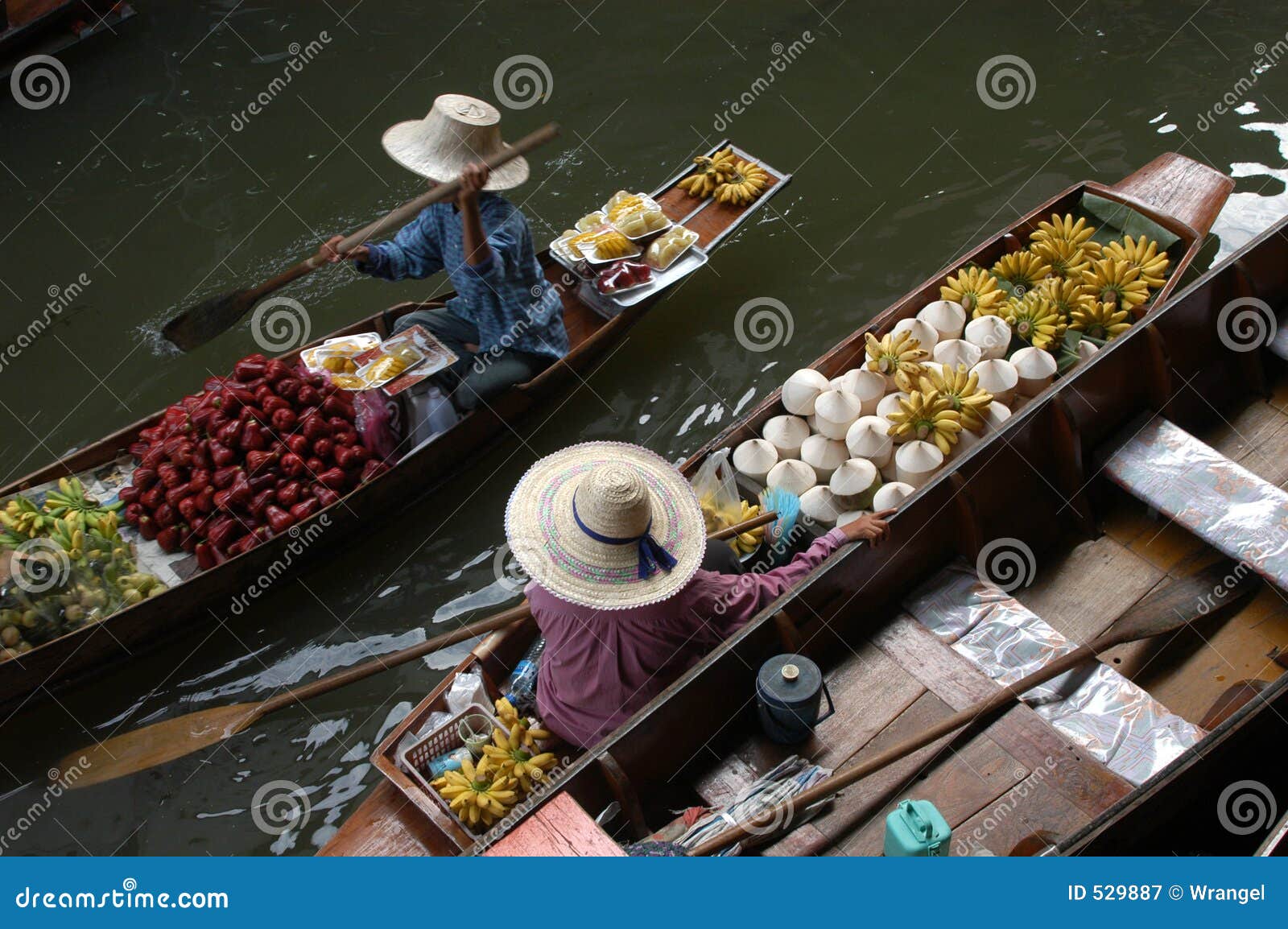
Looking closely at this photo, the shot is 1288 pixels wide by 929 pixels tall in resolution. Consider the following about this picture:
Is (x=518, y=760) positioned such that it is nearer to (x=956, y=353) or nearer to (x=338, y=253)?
(x=338, y=253)

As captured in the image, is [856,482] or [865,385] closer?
[856,482]

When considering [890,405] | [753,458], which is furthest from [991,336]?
[753,458]

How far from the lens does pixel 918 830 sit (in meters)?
2.95

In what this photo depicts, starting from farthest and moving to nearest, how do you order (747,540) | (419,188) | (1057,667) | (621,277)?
(419,188) < (621,277) < (747,540) < (1057,667)

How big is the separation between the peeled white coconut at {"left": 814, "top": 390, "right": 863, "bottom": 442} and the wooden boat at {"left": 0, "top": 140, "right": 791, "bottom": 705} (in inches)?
61.7

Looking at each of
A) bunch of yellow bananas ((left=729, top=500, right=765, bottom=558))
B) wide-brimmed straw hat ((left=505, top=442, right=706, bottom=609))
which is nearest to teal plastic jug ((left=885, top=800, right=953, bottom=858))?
wide-brimmed straw hat ((left=505, top=442, right=706, bottom=609))

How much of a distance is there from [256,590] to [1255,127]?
7317 millimetres

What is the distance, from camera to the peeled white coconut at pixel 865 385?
199 inches

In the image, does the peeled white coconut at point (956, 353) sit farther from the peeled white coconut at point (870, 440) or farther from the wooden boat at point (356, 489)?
the wooden boat at point (356, 489)

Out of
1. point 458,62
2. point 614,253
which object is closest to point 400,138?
point 614,253

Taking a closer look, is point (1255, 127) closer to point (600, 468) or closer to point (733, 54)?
point (733, 54)

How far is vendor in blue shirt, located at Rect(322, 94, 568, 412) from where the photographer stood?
5.07m

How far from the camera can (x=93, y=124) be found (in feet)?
26.8

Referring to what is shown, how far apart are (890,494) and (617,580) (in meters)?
1.66
